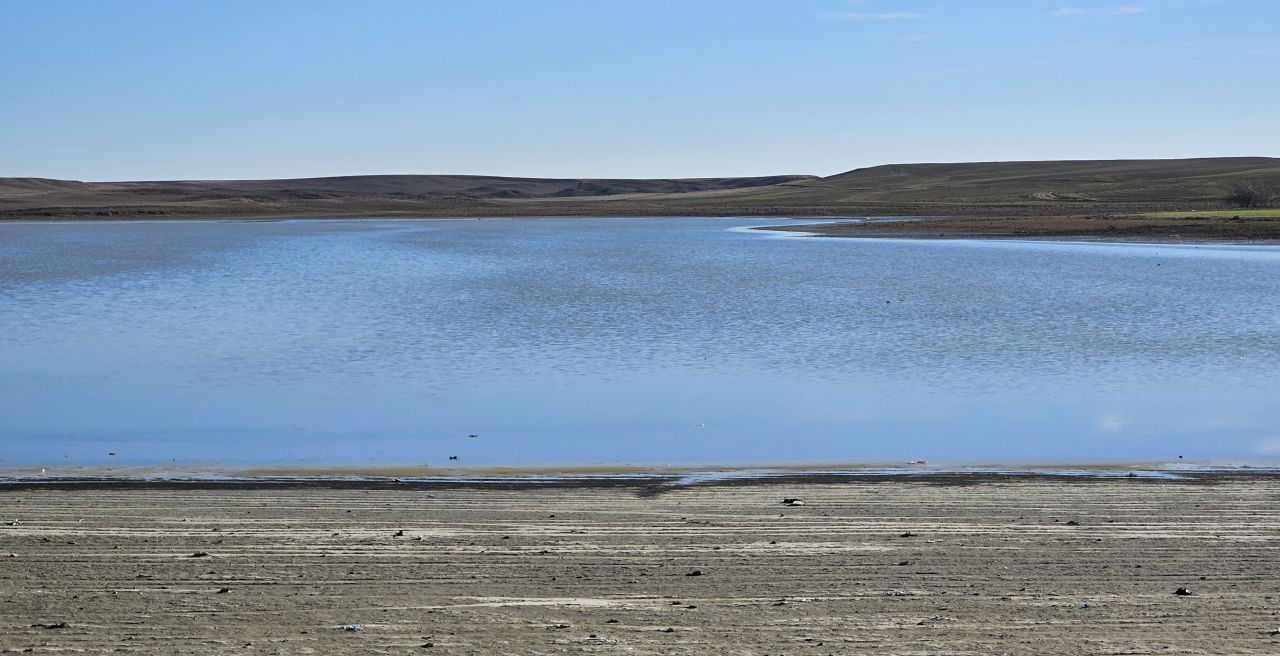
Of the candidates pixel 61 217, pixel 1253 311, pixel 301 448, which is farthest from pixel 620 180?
pixel 301 448

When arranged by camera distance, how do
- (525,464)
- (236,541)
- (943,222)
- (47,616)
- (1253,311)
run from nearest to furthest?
(47,616) → (236,541) → (525,464) → (1253,311) → (943,222)

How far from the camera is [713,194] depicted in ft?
416

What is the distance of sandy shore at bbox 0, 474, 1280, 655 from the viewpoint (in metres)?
5.62

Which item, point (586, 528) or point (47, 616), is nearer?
point (47, 616)

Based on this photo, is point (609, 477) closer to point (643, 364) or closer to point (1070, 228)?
point (643, 364)

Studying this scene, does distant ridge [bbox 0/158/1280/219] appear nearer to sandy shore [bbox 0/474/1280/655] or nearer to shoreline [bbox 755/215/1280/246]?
shoreline [bbox 755/215/1280/246]

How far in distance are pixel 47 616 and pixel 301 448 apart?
5.35 m

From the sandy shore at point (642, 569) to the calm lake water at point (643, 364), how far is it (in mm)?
1951

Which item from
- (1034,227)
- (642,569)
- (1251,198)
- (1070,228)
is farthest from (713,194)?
(642,569)

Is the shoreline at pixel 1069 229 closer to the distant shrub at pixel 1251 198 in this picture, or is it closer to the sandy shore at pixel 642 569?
the distant shrub at pixel 1251 198

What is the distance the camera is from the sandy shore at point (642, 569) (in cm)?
562

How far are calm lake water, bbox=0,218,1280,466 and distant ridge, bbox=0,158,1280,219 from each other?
45915mm

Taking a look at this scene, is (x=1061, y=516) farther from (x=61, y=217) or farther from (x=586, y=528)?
(x=61, y=217)

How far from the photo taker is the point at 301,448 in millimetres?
11148
